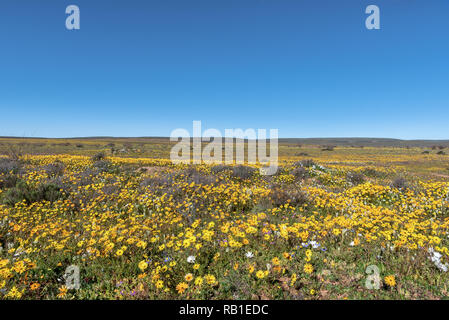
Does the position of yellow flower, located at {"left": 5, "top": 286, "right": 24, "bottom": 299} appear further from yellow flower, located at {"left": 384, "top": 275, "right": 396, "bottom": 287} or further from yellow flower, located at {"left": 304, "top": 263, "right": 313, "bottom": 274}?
yellow flower, located at {"left": 384, "top": 275, "right": 396, "bottom": 287}

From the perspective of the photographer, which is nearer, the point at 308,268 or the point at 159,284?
the point at 159,284

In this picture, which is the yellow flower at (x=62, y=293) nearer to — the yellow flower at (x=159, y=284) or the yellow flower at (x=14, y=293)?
the yellow flower at (x=14, y=293)

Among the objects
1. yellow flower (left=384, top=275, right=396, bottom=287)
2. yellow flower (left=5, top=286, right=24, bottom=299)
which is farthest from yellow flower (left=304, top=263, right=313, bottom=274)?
yellow flower (left=5, top=286, right=24, bottom=299)

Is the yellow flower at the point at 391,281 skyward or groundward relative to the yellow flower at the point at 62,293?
skyward

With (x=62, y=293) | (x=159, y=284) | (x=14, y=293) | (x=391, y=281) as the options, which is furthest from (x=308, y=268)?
(x=14, y=293)

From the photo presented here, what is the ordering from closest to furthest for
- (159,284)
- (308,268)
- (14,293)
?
(14,293)
(159,284)
(308,268)

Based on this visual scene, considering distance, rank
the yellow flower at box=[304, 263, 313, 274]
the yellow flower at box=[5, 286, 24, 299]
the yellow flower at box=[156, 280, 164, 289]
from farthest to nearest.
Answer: the yellow flower at box=[304, 263, 313, 274] < the yellow flower at box=[156, 280, 164, 289] < the yellow flower at box=[5, 286, 24, 299]

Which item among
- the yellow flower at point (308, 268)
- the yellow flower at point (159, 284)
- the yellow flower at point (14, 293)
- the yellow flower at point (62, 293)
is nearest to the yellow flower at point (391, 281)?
the yellow flower at point (308, 268)

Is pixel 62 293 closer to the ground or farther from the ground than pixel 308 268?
closer to the ground

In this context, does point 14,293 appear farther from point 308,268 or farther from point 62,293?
point 308,268
